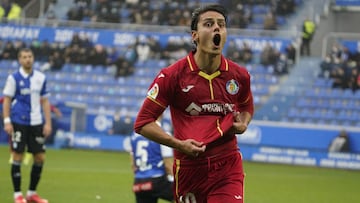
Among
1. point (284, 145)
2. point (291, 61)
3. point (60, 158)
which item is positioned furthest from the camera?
point (291, 61)

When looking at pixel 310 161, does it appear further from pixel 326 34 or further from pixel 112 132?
pixel 326 34

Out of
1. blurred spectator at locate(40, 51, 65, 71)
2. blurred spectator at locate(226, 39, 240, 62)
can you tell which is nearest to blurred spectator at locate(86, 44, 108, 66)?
blurred spectator at locate(40, 51, 65, 71)

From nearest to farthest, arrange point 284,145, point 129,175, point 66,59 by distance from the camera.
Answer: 1. point 129,175
2. point 284,145
3. point 66,59

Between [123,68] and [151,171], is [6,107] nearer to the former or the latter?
[151,171]

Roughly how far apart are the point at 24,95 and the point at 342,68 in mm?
16987

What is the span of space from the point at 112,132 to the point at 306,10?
1057 centimetres

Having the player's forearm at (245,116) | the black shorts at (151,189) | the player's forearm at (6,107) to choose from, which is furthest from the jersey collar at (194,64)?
the player's forearm at (6,107)

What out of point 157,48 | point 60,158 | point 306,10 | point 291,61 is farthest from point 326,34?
point 60,158

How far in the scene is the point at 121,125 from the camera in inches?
1022

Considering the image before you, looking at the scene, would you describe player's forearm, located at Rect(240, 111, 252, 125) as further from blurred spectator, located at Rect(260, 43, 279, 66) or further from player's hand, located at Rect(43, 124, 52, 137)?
blurred spectator, located at Rect(260, 43, 279, 66)

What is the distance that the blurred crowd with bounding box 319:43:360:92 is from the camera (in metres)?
27.3

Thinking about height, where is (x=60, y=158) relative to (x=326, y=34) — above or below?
below

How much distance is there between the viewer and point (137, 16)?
1286 inches

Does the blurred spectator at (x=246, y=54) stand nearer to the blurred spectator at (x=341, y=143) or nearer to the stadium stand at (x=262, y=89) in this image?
the stadium stand at (x=262, y=89)
